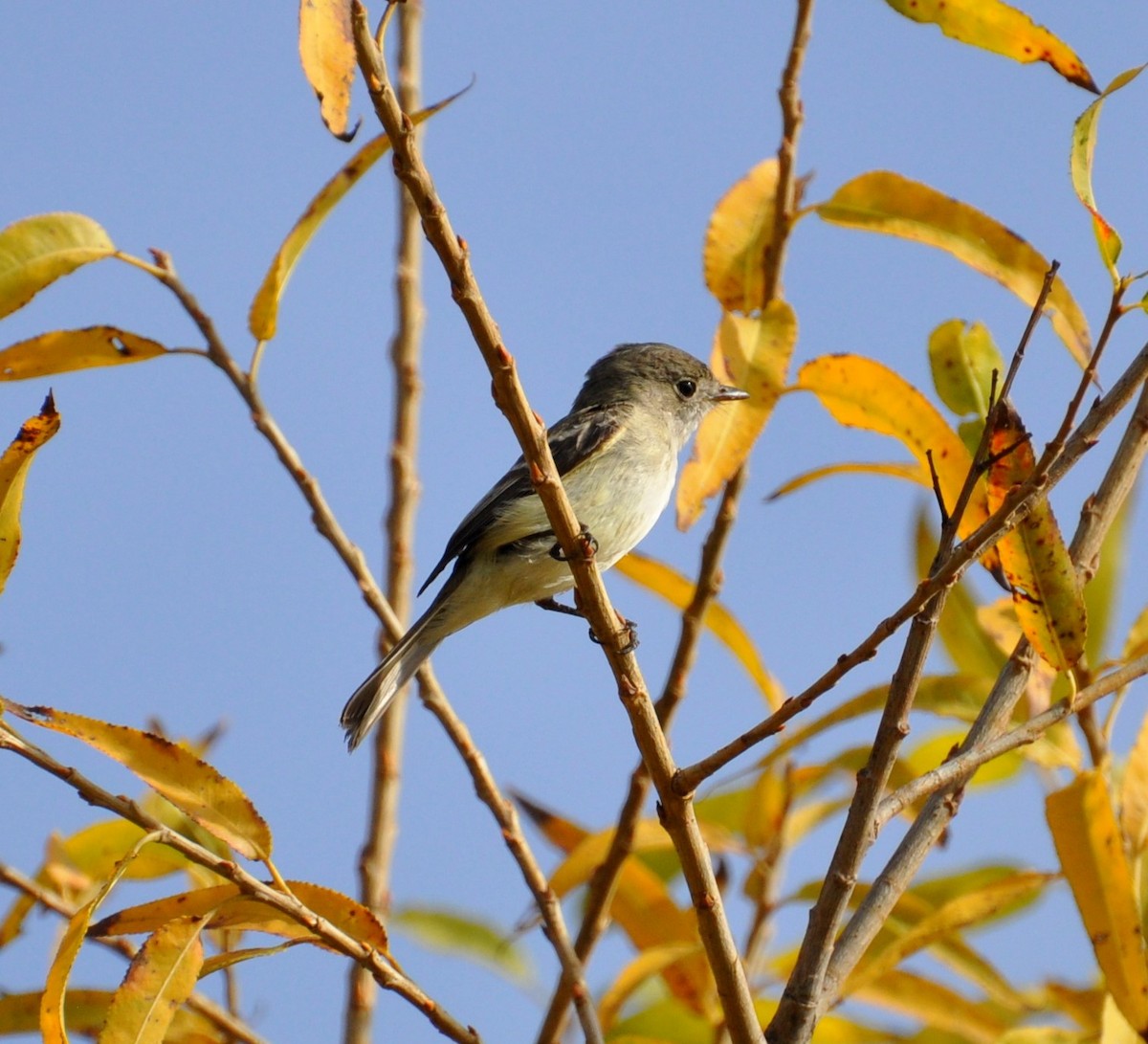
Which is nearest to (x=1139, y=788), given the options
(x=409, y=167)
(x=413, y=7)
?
(x=409, y=167)

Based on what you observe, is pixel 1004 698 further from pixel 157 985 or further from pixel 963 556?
pixel 157 985

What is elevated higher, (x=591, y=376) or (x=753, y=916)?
(x=591, y=376)

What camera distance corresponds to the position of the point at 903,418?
2.59m

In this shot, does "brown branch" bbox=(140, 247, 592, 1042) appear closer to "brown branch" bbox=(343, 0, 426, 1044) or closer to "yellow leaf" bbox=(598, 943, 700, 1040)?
"yellow leaf" bbox=(598, 943, 700, 1040)

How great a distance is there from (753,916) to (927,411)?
126cm

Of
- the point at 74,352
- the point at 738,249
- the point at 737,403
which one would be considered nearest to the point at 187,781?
the point at 74,352

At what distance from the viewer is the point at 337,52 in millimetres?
2033

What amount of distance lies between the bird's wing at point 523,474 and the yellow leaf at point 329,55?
1.94m

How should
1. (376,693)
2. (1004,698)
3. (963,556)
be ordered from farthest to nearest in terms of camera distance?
(376,693) < (1004,698) < (963,556)

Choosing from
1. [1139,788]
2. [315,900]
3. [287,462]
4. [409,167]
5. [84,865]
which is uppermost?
[287,462]

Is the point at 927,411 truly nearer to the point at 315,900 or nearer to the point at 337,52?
the point at 337,52

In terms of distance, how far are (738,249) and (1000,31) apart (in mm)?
841

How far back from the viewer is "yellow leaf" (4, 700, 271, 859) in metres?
2.20

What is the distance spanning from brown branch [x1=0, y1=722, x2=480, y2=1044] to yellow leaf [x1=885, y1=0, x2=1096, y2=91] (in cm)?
182
